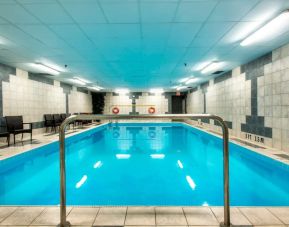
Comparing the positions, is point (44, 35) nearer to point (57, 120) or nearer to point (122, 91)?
point (57, 120)

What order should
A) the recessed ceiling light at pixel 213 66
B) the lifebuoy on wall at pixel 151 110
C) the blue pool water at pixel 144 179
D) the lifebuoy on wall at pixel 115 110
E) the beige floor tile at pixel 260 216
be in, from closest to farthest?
the beige floor tile at pixel 260 216 < the blue pool water at pixel 144 179 < the recessed ceiling light at pixel 213 66 < the lifebuoy on wall at pixel 151 110 < the lifebuoy on wall at pixel 115 110

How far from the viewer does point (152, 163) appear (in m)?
4.70

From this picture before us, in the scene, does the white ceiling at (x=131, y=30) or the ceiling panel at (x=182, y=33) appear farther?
the ceiling panel at (x=182, y=33)

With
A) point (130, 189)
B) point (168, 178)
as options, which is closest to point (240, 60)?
point (168, 178)

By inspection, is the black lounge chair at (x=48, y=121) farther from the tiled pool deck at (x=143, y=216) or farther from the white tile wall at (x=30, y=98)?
the tiled pool deck at (x=143, y=216)

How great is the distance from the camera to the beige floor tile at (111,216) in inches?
72.2

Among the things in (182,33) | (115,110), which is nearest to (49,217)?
(182,33)

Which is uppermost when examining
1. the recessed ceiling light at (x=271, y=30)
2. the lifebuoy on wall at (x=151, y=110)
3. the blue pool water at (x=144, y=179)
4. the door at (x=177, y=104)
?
the recessed ceiling light at (x=271, y=30)

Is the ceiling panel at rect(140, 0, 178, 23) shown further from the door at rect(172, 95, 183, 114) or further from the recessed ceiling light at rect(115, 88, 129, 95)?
the door at rect(172, 95, 183, 114)

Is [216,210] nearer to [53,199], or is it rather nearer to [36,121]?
[53,199]

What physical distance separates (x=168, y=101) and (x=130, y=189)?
1623 centimetres

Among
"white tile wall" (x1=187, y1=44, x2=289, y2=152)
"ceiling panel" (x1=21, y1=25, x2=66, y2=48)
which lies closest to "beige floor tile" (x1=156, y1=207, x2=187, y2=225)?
"ceiling panel" (x1=21, y1=25, x2=66, y2=48)

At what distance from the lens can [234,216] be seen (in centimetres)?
192

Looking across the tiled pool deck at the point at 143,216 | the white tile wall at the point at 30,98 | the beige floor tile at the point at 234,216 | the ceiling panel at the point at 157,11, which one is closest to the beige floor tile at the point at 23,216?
the tiled pool deck at the point at 143,216
